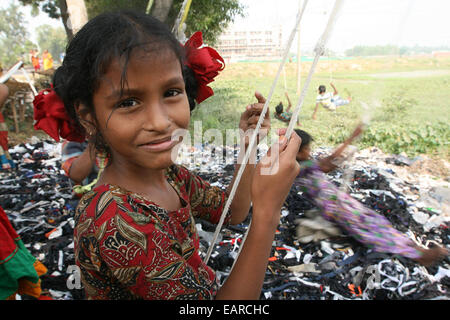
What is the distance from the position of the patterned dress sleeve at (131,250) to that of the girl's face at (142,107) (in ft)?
0.52

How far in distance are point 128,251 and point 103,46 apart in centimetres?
62

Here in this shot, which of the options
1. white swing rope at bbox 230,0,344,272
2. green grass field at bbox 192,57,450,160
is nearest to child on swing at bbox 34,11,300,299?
white swing rope at bbox 230,0,344,272

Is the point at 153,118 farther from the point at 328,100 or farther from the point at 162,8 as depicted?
the point at 328,100

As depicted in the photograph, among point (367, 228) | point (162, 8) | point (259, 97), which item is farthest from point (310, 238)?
point (162, 8)

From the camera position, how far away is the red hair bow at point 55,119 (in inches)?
52.2

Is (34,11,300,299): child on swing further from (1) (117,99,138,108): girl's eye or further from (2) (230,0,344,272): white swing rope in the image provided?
(2) (230,0,344,272): white swing rope

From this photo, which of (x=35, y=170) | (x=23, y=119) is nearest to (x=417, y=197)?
(x=35, y=170)

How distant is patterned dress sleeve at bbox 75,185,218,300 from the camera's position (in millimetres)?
892

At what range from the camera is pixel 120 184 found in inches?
42.9

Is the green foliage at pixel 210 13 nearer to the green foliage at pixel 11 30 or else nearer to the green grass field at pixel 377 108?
the green grass field at pixel 377 108

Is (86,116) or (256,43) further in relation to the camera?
(256,43)

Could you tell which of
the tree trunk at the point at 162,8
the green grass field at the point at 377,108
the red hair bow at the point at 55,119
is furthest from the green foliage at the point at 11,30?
the red hair bow at the point at 55,119

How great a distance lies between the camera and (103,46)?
965 millimetres

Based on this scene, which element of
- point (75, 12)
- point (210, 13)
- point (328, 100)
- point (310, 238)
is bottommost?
point (310, 238)
